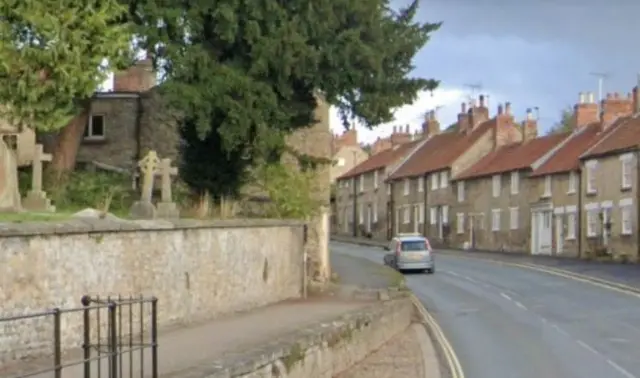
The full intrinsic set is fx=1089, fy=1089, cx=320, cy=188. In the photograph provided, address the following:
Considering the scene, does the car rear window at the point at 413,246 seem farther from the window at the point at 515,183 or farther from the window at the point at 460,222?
the window at the point at 460,222

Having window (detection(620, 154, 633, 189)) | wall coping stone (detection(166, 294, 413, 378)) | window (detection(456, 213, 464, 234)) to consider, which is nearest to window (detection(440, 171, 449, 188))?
window (detection(456, 213, 464, 234))

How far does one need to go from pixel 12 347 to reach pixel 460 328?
54.5 feet

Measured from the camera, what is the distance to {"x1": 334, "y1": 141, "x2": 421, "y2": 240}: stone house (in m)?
91.3

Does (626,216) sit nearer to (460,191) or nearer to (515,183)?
(515,183)

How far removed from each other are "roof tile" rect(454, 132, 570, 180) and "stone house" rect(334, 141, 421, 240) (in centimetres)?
1619

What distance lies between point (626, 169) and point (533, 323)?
85.9ft

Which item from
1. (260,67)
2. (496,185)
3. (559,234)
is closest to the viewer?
(260,67)

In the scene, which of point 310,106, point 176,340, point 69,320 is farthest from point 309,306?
point 69,320

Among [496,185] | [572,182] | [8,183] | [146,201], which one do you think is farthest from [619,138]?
[8,183]

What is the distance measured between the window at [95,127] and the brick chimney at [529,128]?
42604 millimetres

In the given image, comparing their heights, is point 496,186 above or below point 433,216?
above

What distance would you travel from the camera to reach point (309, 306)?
2561 cm

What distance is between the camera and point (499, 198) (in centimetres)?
6875

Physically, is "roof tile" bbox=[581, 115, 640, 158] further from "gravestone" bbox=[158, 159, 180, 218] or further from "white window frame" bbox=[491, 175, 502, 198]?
"gravestone" bbox=[158, 159, 180, 218]
